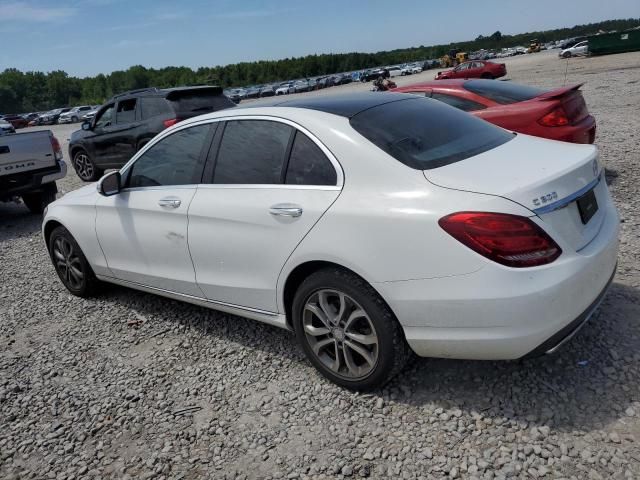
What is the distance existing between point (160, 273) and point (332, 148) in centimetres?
178

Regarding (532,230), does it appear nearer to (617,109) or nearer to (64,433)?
(64,433)

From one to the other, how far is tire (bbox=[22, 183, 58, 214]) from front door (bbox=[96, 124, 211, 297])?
551cm

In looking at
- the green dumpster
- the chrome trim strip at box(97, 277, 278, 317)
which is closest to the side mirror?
the chrome trim strip at box(97, 277, 278, 317)

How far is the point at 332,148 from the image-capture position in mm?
2988

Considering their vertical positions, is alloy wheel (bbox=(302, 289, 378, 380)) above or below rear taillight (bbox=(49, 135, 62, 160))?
below

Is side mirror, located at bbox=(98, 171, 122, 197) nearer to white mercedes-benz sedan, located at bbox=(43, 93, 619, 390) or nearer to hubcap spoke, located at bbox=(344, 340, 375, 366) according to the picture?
white mercedes-benz sedan, located at bbox=(43, 93, 619, 390)

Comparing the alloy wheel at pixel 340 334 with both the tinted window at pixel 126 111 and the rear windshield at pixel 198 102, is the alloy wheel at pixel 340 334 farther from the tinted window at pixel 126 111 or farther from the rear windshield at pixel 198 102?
the tinted window at pixel 126 111

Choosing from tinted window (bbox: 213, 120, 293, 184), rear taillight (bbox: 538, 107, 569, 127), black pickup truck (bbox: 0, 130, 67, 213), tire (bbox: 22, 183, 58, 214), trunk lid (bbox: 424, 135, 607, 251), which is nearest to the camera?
trunk lid (bbox: 424, 135, 607, 251)

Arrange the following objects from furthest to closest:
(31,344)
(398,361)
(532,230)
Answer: (31,344) < (398,361) < (532,230)

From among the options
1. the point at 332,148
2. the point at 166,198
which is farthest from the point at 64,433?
the point at 332,148

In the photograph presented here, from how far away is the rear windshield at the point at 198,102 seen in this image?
9.88 meters

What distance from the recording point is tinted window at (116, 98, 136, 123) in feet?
34.3

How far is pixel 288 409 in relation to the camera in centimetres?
307

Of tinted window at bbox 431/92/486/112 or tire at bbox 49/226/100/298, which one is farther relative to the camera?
tinted window at bbox 431/92/486/112
